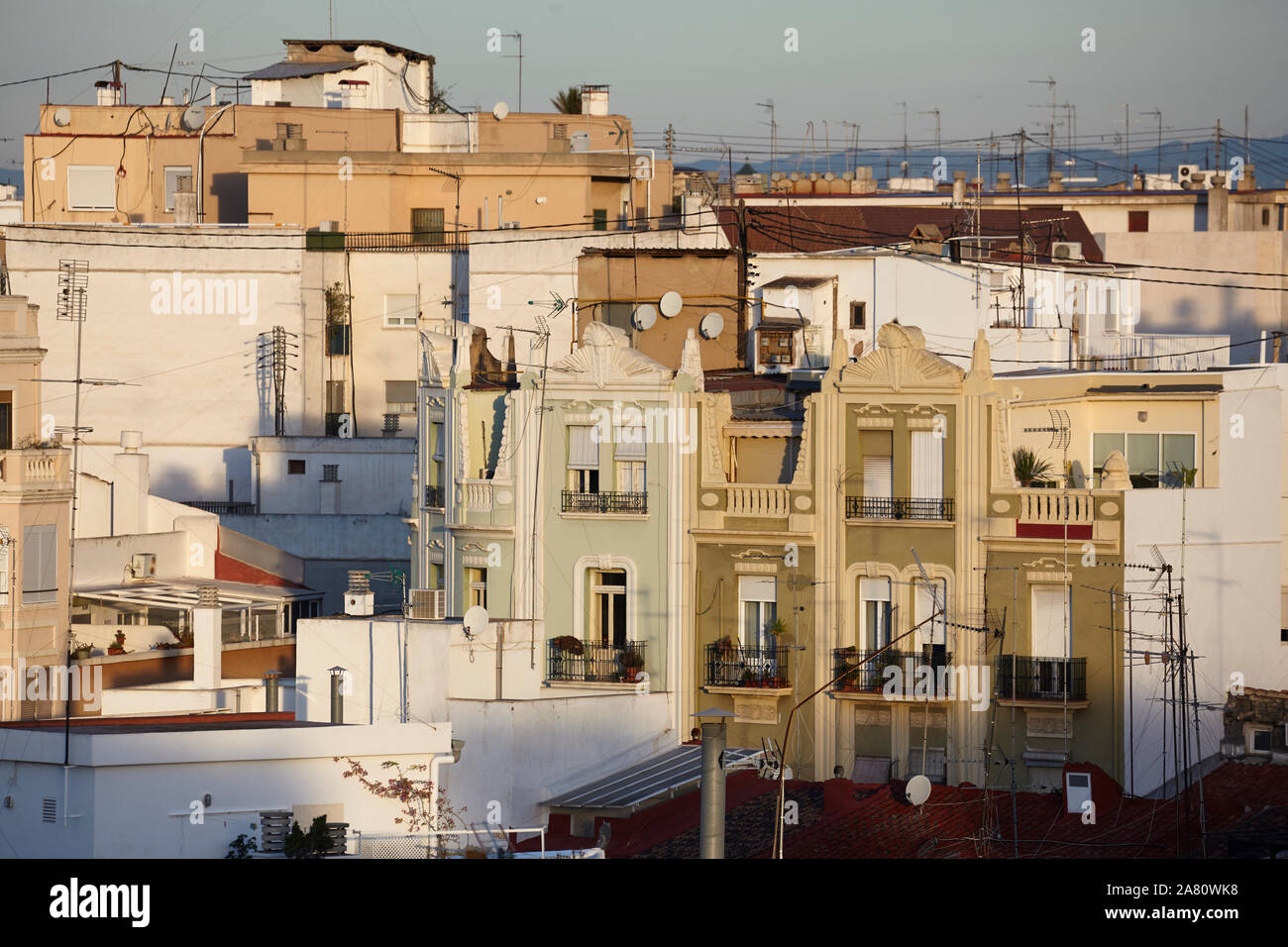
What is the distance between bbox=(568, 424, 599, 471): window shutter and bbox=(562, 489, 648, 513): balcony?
56 centimetres

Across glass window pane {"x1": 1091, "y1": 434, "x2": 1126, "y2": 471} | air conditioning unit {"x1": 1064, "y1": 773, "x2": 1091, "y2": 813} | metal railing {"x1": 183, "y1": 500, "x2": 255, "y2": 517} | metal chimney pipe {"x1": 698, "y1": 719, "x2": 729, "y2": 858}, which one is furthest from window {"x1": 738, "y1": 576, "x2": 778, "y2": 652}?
metal railing {"x1": 183, "y1": 500, "x2": 255, "y2": 517}

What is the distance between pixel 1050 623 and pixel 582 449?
32.3 ft

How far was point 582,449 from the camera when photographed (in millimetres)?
44000

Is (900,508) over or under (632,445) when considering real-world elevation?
under

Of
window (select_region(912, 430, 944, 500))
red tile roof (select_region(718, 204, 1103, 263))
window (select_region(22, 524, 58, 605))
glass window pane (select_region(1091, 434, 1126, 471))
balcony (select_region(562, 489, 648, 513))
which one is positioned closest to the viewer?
window (select_region(912, 430, 944, 500))

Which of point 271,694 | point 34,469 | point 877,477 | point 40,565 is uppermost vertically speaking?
point 34,469

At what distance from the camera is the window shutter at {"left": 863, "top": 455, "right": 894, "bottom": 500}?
42062mm

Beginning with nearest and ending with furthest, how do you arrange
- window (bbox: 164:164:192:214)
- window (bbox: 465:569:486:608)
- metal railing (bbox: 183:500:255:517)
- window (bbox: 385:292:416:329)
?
window (bbox: 465:569:486:608) → metal railing (bbox: 183:500:255:517) → window (bbox: 385:292:416:329) → window (bbox: 164:164:192:214)

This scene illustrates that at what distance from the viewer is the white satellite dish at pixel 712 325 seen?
49312 millimetres

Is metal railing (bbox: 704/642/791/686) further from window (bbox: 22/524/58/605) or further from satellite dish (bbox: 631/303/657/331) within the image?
window (bbox: 22/524/58/605)

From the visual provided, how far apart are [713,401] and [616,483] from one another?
8.18 ft

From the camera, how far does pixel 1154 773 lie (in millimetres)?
39438

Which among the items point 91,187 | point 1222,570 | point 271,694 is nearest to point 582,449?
point 271,694

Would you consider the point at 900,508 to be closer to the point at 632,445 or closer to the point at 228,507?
the point at 632,445
